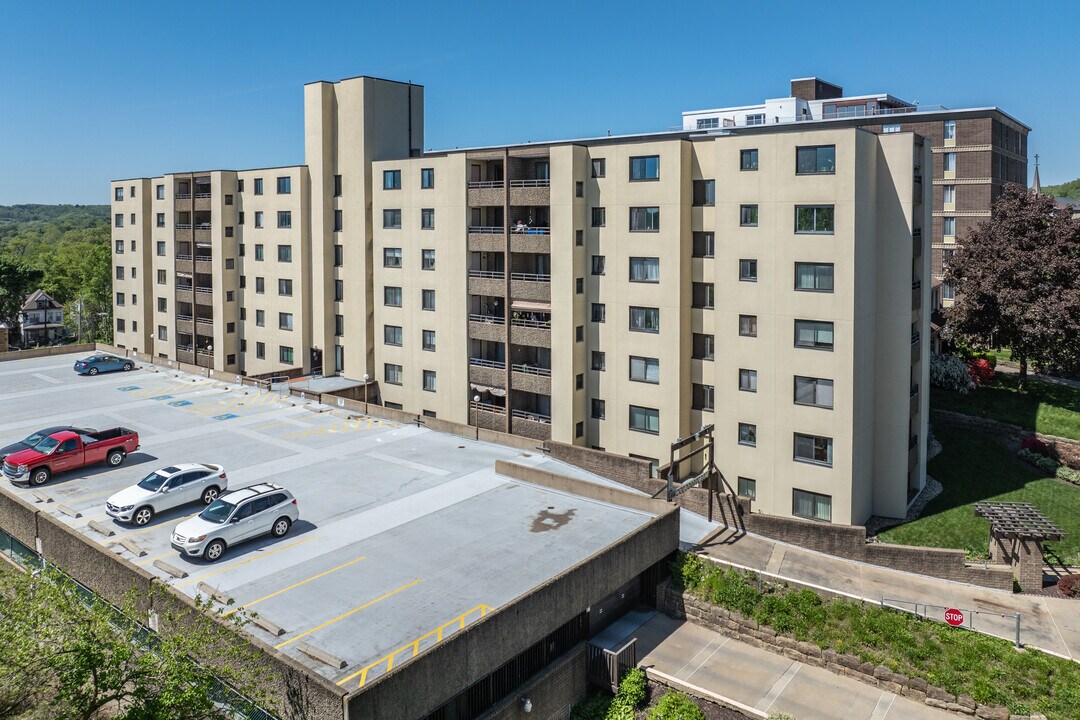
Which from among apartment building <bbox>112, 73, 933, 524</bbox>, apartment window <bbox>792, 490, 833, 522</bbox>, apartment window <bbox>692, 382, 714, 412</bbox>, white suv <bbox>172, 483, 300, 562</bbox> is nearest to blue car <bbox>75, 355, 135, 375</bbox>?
apartment building <bbox>112, 73, 933, 524</bbox>

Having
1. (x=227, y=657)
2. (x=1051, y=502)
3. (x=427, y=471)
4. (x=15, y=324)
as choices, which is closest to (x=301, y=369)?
(x=427, y=471)

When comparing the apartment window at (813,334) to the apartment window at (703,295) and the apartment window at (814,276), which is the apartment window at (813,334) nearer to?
the apartment window at (814,276)

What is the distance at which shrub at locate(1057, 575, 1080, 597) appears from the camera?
32.7 m

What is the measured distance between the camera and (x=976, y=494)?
41.2 meters

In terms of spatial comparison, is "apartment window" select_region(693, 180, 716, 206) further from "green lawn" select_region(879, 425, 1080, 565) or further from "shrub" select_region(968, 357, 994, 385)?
"shrub" select_region(968, 357, 994, 385)

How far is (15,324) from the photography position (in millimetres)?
106312

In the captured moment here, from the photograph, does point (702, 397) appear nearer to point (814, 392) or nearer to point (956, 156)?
point (814, 392)

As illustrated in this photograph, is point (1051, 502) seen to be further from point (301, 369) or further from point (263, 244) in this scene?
point (263, 244)

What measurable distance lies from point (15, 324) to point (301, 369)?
67142 millimetres

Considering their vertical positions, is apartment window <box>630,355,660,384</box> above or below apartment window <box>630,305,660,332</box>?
below

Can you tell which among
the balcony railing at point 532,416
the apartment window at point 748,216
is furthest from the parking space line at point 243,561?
the apartment window at point 748,216

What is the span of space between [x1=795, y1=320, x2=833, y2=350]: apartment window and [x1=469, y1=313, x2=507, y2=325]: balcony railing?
700 inches

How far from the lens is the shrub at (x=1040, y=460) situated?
44.2 meters

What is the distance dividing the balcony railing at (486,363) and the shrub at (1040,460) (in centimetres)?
2991
